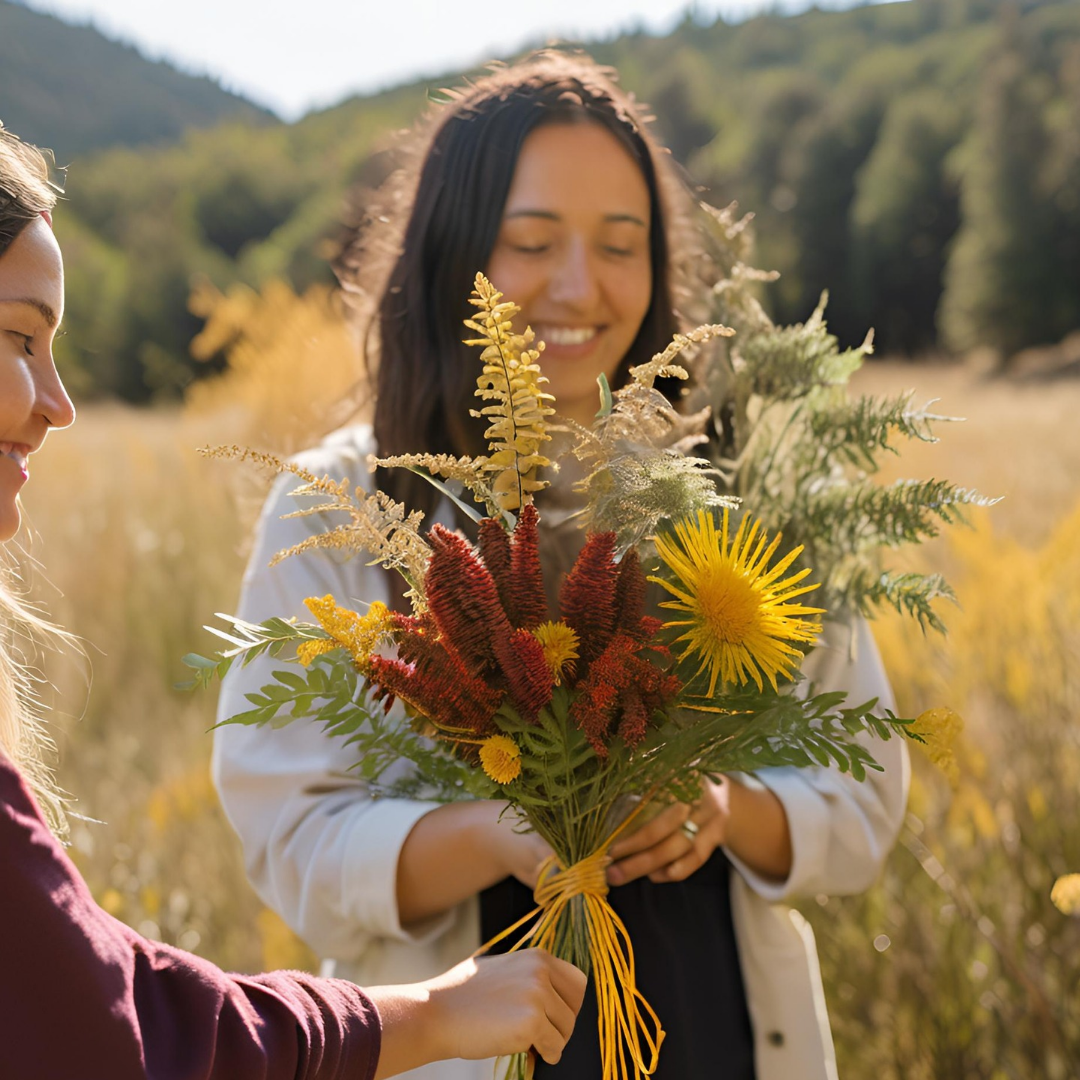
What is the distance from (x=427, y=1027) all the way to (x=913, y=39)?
153 feet

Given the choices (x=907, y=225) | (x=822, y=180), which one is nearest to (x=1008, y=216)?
(x=907, y=225)

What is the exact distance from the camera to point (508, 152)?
1434mm

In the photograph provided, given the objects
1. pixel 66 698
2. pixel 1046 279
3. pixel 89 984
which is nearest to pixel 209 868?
pixel 66 698

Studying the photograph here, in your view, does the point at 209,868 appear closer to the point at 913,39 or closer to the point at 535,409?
the point at 535,409

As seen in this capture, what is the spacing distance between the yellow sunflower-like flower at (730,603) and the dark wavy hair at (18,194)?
0.57 meters

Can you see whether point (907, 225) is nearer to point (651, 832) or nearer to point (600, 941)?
point (651, 832)

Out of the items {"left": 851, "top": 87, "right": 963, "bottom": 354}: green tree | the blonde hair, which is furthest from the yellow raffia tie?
{"left": 851, "top": 87, "right": 963, "bottom": 354}: green tree

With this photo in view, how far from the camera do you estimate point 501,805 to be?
1177mm

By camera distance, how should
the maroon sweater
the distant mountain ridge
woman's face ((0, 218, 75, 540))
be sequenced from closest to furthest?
the maroon sweater → woman's face ((0, 218, 75, 540)) → the distant mountain ridge

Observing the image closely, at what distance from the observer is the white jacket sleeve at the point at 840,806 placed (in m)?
1.36

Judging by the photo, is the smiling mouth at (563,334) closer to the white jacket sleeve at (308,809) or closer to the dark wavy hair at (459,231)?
the dark wavy hair at (459,231)

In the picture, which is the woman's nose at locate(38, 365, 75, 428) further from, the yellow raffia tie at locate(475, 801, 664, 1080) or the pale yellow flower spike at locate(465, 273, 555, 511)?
the yellow raffia tie at locate(475, 801, 664, 1080)

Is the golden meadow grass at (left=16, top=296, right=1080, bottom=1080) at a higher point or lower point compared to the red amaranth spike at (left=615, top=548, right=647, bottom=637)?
lower

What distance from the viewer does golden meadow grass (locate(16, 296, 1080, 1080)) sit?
2.23 meters
